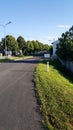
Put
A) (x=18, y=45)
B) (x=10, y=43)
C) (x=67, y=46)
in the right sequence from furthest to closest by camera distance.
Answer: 1. (x=18, y=45)
2. (x=10, y=43)
3. (x=67, y=46)

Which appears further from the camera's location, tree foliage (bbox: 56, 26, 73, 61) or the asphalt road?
tree foliage (bbox: 56, 26, 73, 61)

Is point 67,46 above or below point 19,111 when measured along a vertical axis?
above

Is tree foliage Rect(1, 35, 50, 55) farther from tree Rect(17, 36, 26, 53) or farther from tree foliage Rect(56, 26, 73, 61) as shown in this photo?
tree foliage Rect(56, 26, 73, 61)

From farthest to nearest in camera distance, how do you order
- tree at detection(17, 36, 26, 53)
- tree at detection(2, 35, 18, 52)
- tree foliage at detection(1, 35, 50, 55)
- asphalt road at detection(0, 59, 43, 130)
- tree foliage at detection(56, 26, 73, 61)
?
tree at detection(17, 36, 26, 53)
tree foliage at detection(1, 35, 50, 55)
tree at detection(2, 35, 18, 52)
tree foliage at detection(56, 26, 73, 61)
asphalt road at detection(0, 59, 43, 130)

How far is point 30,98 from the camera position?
12.4 meters

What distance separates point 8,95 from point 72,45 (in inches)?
1243

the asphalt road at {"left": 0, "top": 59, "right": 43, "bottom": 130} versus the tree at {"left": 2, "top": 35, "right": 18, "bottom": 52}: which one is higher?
the tree at {"left": 2, "top": 35, "right": 18, "bottom": 52}

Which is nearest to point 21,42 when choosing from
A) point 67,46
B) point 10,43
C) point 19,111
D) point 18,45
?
point 18,45

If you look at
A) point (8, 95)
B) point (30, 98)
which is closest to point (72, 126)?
point (30, 98)

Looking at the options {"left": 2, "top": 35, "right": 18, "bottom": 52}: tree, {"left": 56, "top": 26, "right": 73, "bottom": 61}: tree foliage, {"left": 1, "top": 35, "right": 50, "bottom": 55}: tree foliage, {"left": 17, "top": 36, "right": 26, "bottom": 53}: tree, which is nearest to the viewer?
{"left": 56, "top": 26, "right": 73, "bottom": 61}: tree foliage

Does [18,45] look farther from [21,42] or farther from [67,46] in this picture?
[67,46]

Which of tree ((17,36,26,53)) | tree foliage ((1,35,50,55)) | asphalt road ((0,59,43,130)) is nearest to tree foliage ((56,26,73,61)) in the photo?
asphalt road ((0,59,43,130))

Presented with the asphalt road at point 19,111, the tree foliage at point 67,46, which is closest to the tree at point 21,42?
the tree foliage at point 67,46

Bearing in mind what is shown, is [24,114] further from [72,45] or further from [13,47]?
[13,47]
